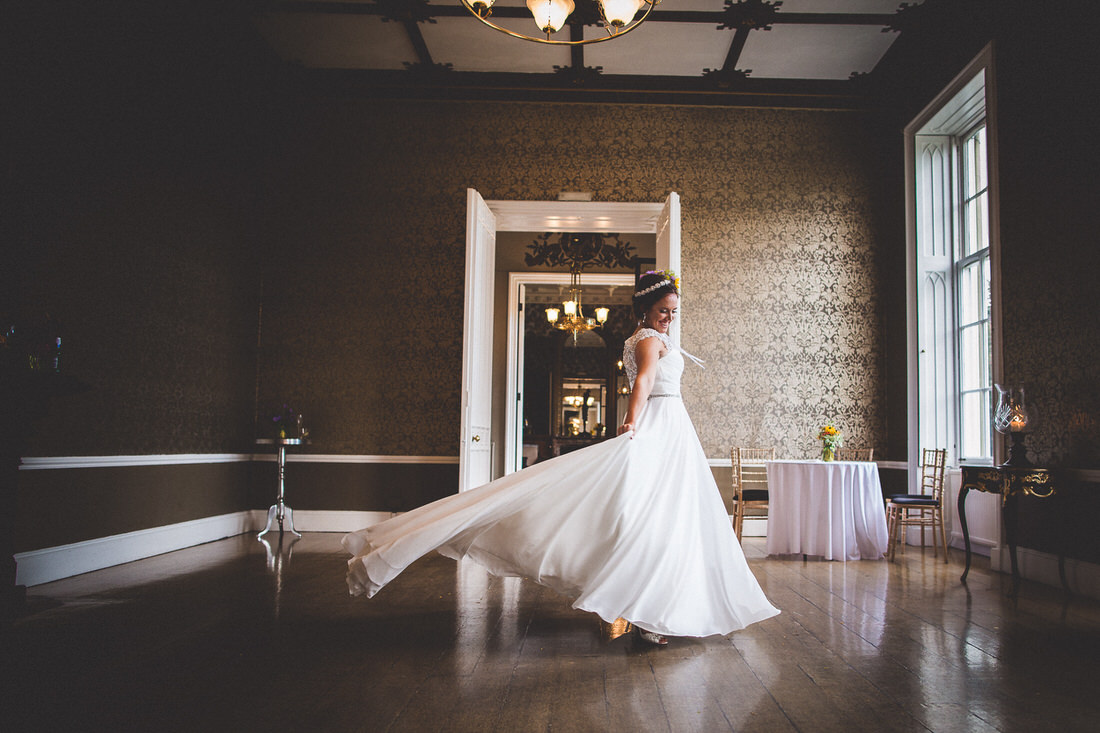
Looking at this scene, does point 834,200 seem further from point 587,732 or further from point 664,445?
point 587,732

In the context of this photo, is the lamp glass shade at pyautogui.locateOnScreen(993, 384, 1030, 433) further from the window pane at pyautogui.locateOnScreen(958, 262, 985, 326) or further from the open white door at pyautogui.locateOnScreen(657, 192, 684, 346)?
the open white door at pyautogui.locateOnScreen(657, 192, 684, 346)

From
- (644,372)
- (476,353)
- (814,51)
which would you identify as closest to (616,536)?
(644,372)

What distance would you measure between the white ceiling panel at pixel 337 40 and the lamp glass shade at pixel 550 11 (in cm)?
251

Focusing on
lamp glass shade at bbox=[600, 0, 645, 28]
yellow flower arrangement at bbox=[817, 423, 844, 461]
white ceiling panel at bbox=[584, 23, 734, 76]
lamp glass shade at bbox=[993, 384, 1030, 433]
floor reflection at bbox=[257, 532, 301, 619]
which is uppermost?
white ceiling panel at bbox=[584, 23, 734, 76]

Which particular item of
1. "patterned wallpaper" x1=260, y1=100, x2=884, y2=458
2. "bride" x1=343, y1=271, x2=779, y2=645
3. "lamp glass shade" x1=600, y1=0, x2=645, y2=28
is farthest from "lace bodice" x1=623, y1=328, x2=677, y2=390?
"patterned wallpaper" x1=260, y1=100, x2=884, y2=458

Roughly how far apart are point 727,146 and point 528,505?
531 centimetres

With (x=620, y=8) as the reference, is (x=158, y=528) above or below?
below

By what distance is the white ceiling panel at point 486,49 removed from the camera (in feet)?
20.1

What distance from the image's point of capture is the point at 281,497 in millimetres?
6461

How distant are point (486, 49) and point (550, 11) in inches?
101

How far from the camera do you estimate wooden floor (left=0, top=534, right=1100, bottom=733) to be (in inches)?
85.1

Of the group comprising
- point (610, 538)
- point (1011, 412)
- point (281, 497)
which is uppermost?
point (1011, 412)

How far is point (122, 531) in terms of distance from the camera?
4926 millimetres

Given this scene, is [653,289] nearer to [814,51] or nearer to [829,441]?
[829,441]
